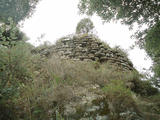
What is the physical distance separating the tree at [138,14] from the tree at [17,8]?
328 inches

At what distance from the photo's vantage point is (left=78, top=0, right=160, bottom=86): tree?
467 centimetres

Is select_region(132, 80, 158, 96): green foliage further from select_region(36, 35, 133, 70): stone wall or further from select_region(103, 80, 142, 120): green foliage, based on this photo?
select_region(103, 80, 142, 120): green foliage

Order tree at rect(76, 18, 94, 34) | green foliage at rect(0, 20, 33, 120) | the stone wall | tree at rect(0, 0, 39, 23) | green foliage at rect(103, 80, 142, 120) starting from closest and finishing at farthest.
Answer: green foliage at rect(0, 20, 33, 120) → green foliage at rect(103, 80, 142, 120) → the stone wall → tree at rect(76, 18, 94, 34) → tree at rect(0, 0, 39, 23)

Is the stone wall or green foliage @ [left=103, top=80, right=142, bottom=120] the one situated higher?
the stone wall

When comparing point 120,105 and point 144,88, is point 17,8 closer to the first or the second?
point 144,88

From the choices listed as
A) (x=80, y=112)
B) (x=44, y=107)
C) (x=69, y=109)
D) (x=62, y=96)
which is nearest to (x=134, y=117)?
(x=80, y=112)

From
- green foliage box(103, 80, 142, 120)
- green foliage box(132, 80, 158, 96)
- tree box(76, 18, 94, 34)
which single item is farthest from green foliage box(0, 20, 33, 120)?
tree box(76, 18, 94, 34)

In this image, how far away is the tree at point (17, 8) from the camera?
37.1ft

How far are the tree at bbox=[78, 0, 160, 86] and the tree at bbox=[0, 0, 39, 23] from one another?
8331 mm

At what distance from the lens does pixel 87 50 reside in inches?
261

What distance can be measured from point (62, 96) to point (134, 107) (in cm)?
→ 136

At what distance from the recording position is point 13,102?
232 centimetres

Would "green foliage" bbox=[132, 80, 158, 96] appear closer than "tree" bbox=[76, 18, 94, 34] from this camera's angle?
Yes

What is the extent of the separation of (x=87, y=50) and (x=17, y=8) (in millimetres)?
8801
